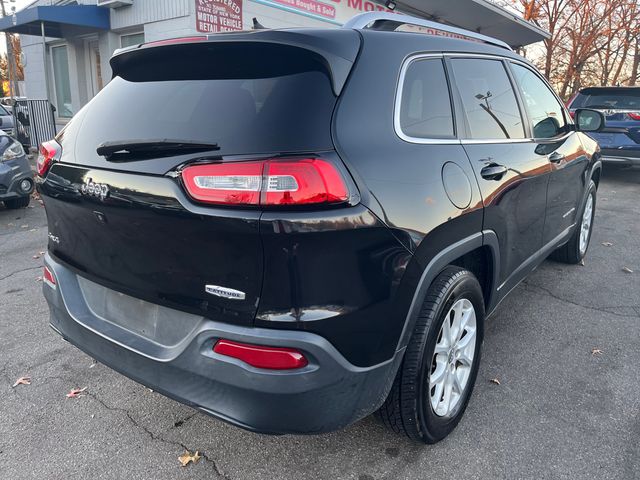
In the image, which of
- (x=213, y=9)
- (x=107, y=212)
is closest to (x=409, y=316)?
(x=107, y=212)

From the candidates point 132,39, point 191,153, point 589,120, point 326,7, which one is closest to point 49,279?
point 191,153

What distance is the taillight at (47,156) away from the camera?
251 cm

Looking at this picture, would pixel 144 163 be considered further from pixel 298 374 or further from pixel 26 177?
pixel 26 177

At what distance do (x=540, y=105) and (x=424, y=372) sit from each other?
238 cm

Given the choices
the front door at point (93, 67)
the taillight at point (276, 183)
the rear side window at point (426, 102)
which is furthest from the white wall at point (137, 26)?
the taillight at point (276, 183)

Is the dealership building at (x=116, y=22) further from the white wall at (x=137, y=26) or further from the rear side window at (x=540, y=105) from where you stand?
the rear side window at (x=540, y=105)

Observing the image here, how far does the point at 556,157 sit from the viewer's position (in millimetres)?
3688

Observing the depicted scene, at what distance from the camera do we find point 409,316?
212 cm

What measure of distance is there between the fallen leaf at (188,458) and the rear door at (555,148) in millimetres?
2654

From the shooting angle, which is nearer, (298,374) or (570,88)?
(298,374)

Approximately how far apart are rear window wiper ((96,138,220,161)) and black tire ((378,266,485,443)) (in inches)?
43.4

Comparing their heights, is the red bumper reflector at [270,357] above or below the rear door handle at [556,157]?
below

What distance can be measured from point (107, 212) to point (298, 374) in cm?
100

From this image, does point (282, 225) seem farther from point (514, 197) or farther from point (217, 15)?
point (217, 15)
